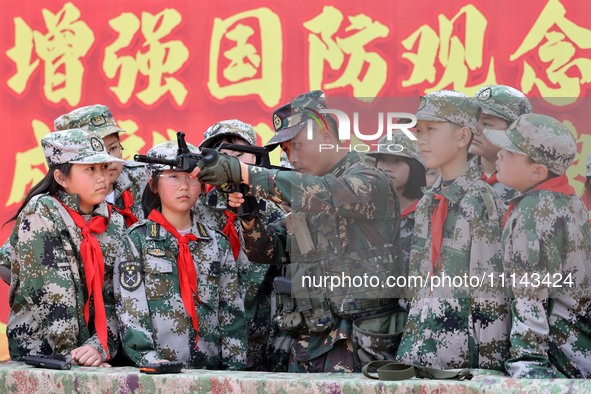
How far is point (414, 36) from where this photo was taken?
488 centimetres

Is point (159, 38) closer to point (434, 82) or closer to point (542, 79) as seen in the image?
point (434, 82)

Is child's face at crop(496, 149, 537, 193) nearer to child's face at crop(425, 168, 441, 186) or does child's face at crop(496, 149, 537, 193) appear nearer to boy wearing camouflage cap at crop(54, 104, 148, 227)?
child's face at crop(425, 168, 441, 186)

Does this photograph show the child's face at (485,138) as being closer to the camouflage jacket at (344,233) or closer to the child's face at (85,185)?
the camouflage jacket at (344,233)

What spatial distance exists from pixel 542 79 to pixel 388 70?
0.98 m

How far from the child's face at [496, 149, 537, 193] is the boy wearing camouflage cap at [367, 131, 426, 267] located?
1.16 feet

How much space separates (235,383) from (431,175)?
108cm

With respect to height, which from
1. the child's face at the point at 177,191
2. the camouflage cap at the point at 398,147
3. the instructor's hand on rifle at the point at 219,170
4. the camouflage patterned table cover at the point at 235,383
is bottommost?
the camouflage patterned table cover at the point at 235,383

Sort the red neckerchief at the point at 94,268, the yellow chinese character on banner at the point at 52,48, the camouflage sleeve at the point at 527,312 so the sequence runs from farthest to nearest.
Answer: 1. the yellow chinese character on banner at the point at 52,48
2. the red neckerchief at the point at 94,268
3. the camouflage sleeve at the point at 527,312

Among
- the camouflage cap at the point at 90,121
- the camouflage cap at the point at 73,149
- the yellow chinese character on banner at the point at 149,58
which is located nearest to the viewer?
the camouflage cap at the point at 73,149

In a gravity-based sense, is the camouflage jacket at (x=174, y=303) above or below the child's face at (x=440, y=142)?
below

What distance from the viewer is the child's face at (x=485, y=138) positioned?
3.60m

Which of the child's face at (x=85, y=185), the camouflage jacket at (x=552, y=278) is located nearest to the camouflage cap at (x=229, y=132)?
the child's face at (x=85, y=185)

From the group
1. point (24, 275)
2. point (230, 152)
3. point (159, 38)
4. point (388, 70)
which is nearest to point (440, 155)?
point (230, 152)

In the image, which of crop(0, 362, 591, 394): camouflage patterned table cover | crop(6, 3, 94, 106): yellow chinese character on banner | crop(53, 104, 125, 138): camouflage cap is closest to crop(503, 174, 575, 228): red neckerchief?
crop(0, 362, 591, 394): camouflage patterned table cover
